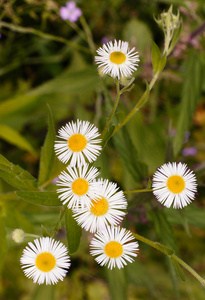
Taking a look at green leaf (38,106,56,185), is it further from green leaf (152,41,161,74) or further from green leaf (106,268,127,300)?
green leaf (106,268,127,300)

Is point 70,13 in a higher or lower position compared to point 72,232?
higher

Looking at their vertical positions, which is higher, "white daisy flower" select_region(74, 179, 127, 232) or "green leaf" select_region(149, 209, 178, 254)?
"green leaf" select_region(149, 209, 178, 254)

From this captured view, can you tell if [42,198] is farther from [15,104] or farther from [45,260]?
[15,104]

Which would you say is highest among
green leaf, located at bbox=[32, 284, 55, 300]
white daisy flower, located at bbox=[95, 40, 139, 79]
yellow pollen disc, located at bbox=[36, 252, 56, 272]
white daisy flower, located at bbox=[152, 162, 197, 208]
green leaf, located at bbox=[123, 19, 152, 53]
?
green leaf, located at bbox=[123, 19, 152, 53]

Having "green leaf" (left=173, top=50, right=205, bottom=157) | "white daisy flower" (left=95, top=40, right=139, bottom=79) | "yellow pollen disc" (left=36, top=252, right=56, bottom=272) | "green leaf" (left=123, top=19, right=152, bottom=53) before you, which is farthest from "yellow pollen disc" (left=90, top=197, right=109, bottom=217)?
"green leaf" (left=123, top=19, right=152, bottom=53)

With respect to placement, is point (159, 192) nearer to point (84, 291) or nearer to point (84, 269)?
point (84, 269)

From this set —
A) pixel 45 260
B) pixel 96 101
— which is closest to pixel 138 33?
pixel 96 101
